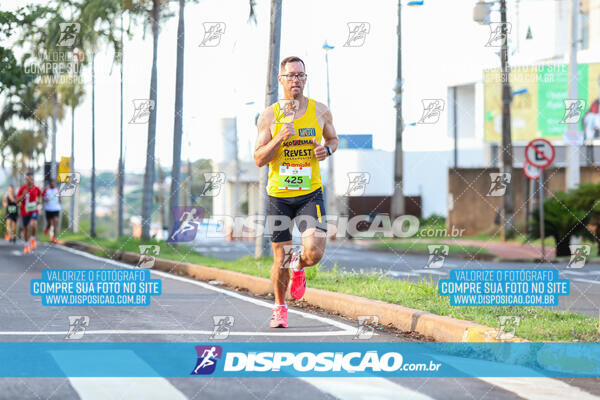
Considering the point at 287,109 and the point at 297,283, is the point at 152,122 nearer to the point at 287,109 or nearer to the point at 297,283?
the point at 297,283

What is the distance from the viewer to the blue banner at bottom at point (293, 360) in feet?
20.3

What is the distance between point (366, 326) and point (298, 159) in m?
1.79

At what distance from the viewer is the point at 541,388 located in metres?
5.88

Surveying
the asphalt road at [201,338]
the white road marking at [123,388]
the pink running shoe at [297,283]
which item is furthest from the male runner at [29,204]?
the white road marking at [123,388]

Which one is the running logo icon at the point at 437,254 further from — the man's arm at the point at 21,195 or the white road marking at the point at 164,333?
the white road marking at the point at 164,333

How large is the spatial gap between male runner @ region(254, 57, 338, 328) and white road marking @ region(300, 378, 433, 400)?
2.18m

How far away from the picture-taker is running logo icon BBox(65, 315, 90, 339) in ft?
25.0

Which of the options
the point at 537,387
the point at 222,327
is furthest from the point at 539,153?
the point at 537,387

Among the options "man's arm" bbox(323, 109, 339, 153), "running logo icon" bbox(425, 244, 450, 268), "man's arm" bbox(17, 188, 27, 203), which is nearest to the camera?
"man's arm" bbox(323, 109, 339, 153)

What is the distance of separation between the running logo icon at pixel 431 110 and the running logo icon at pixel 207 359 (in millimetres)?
9335

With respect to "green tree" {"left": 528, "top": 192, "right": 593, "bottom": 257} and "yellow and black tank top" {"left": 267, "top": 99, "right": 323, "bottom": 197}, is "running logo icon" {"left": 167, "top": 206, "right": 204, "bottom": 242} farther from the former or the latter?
"yellow and black tank top" {"left": 267, "top": 99, "right": 323, "bottom": 197}

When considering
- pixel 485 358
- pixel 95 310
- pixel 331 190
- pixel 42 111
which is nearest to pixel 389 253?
pixel 95 310

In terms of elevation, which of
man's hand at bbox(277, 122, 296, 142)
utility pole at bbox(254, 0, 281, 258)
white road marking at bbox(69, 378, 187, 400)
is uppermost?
utility pole at bbox(254, 0, 281, 258)

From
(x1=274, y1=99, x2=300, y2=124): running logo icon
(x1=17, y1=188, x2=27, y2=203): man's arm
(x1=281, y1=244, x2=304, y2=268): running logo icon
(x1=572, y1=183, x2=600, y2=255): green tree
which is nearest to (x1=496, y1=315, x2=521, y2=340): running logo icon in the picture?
(x1=281, y1=244, x2=304, y2=268): running logo icon
